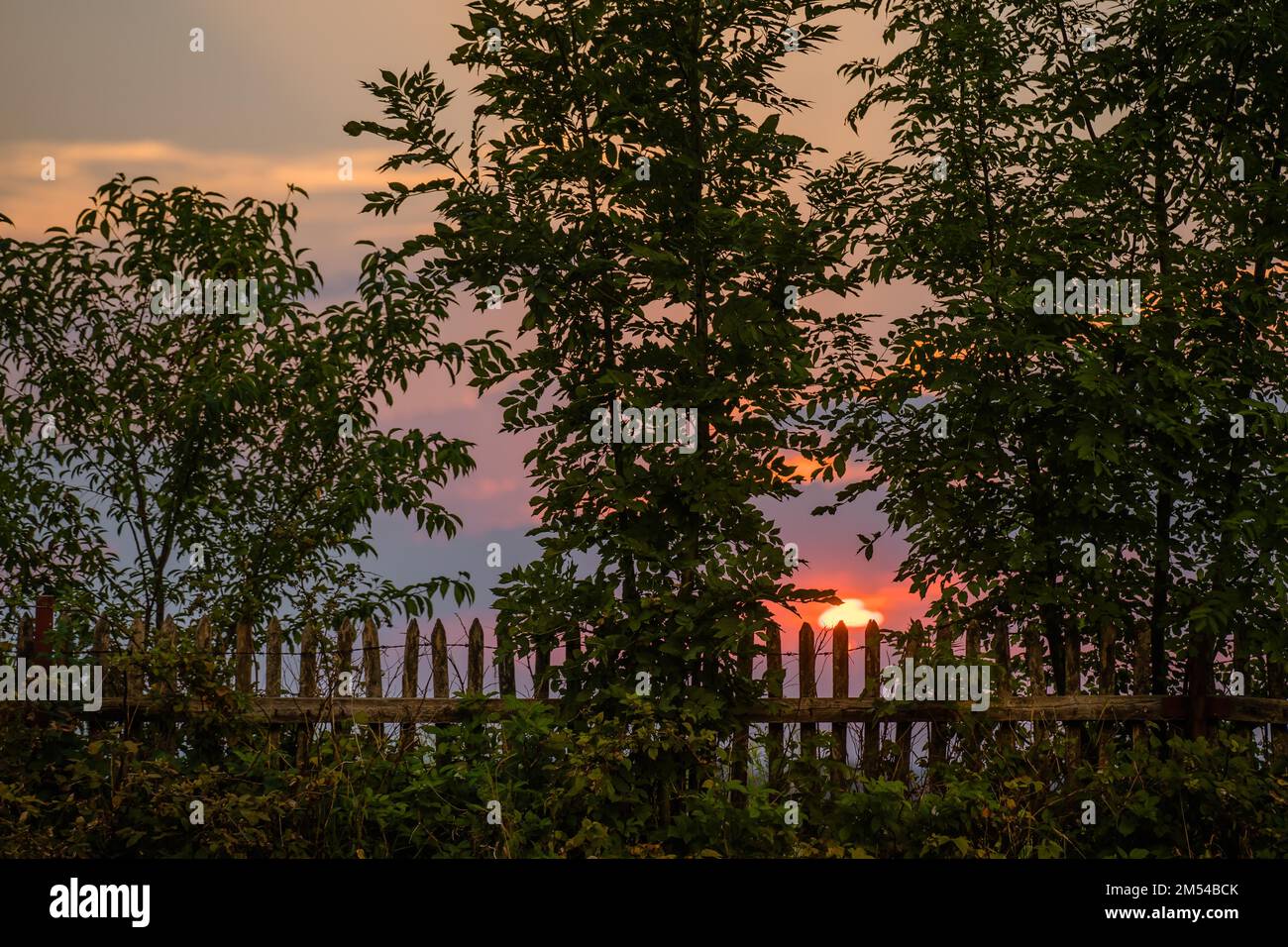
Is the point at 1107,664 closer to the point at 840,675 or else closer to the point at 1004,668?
the point at 1004,668

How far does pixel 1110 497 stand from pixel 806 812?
3.38 m

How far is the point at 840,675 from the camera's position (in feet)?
26.8

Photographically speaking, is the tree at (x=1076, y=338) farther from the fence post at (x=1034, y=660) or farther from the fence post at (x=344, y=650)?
the fence post at (x=344, y=650)

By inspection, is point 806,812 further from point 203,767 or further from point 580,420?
point 203,767

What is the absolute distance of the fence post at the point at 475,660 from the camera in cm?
819

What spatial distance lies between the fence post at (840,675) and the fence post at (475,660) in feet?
8.08

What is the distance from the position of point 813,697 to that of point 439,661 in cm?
262

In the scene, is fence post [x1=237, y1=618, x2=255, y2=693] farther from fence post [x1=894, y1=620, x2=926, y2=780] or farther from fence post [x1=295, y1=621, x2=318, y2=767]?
fence post [x1=894, y1=620, x2=926, y2=780]

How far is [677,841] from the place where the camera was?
280 inches

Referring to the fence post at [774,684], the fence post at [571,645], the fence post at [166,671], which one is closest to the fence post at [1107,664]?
the fence post at [774,684]

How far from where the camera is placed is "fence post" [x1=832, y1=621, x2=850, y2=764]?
26.4ft

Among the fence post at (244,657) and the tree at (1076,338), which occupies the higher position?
the tree at (1076,338)

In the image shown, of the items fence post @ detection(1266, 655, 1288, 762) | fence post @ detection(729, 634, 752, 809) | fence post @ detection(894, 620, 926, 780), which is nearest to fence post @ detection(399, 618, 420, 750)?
fence post @ detection(729, 634, 752, 809)

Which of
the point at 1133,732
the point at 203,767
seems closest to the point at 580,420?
the point at 203,767
